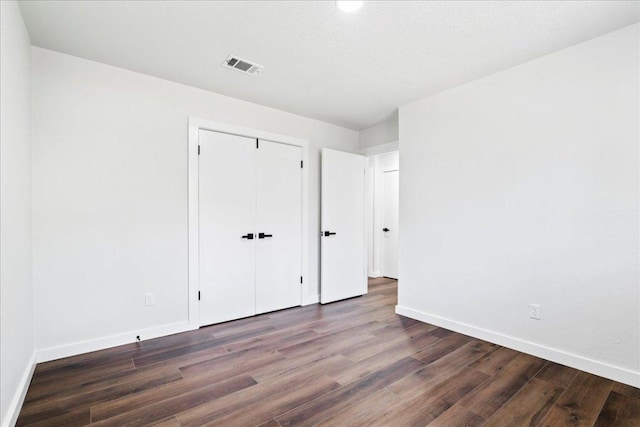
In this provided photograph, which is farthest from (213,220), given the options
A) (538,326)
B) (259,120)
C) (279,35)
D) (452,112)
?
(538,326)

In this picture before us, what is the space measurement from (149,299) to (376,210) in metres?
4.13

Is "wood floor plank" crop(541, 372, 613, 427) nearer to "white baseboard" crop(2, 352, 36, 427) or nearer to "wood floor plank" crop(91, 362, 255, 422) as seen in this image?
"wood floor plank" crop(91, 362, 255, 422)

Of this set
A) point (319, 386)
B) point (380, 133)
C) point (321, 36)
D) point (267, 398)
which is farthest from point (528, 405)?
point (380, 133)

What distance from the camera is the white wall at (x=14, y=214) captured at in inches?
61.4

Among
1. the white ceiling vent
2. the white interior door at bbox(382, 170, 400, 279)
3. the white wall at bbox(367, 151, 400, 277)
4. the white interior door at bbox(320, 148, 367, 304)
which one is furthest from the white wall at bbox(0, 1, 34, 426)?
the white interior door at bbox(382, 170, 400, 279)

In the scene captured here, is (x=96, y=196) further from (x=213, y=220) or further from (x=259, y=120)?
(x=259, y=120)

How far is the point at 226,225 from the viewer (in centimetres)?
333

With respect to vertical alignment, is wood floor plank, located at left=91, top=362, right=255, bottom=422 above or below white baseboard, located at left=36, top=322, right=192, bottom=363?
below

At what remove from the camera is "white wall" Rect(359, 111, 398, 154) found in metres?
4.17

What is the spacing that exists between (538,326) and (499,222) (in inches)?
35.8

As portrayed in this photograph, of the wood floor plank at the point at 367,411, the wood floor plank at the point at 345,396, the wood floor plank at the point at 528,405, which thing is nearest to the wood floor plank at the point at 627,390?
the wood floor plank at the point at 528,405

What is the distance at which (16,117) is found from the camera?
187 cm

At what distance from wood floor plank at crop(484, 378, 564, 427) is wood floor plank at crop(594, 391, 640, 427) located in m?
0.22

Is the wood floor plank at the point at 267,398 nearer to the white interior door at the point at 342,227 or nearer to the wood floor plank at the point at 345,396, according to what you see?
the wood floor plank at the point at 345,396
